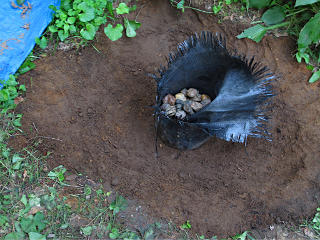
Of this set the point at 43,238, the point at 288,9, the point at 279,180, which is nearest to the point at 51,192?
the point at 43,238

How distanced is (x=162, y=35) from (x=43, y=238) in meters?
1.69

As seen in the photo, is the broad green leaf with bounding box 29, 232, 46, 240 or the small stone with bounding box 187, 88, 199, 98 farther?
the small stone with bounding box 187, 88, 199, 98

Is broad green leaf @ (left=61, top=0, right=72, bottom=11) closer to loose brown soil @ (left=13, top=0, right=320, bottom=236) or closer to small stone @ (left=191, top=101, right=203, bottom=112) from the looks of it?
loose brown soil @ (left=13, top=0, right=320, bottom=236)

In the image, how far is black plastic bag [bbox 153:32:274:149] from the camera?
171 cm

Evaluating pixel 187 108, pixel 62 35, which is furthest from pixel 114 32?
pixel 187 108

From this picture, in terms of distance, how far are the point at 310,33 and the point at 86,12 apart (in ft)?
5.58

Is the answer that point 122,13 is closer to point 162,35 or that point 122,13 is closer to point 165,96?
point 162,35

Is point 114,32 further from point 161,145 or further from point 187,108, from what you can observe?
point 161,145

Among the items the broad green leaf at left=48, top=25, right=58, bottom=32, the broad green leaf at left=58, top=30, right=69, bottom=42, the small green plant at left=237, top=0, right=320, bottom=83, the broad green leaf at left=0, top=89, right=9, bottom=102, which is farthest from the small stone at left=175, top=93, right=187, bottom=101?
the broad green leaf at left=0, top=89, right=9, bottom=102

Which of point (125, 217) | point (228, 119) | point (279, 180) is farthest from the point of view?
point (279, 180)

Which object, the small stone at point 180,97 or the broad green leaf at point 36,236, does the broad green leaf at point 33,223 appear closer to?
the broad green leaf at point 36,236

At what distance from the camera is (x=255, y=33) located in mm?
2354

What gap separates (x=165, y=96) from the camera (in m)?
2.05

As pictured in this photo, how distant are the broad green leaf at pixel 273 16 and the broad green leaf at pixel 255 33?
10 centimetres
